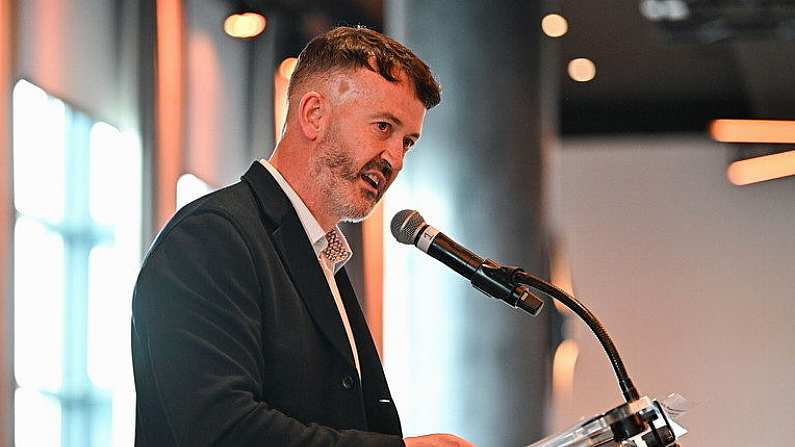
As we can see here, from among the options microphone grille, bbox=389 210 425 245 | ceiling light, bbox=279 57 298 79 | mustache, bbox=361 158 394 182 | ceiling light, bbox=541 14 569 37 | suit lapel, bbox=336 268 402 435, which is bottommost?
suit lapel, bbox=336 268 402 435

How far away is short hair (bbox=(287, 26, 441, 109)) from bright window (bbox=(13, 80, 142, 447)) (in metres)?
1.23

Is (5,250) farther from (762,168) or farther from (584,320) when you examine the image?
(762,168)

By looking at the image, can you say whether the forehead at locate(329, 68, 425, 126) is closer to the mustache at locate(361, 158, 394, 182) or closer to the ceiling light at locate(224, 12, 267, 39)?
the mustache at locate(361, 158, 394, 182)

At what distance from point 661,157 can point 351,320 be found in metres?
2.37

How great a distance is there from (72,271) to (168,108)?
2.06 feet

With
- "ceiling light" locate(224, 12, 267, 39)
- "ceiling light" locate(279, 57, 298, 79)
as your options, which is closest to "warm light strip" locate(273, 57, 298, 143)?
"ceiling light" locate(279, 57, 298, 79)

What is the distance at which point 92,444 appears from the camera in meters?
3.16

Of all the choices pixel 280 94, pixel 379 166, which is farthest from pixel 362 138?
pixel 280 94

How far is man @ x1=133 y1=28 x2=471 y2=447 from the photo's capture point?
1451mm

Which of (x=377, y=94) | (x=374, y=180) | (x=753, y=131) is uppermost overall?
(x=753, y=131)

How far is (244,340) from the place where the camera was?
1479mm

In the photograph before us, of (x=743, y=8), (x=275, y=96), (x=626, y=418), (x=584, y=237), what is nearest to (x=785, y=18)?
(x=743, y=8)

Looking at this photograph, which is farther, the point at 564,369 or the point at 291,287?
the point at 564,369

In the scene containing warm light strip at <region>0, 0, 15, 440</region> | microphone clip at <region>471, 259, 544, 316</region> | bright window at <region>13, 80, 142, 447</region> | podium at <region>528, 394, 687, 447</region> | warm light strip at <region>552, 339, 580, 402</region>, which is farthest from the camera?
warm light strip at <region>552, 339, 580, 402</region>
